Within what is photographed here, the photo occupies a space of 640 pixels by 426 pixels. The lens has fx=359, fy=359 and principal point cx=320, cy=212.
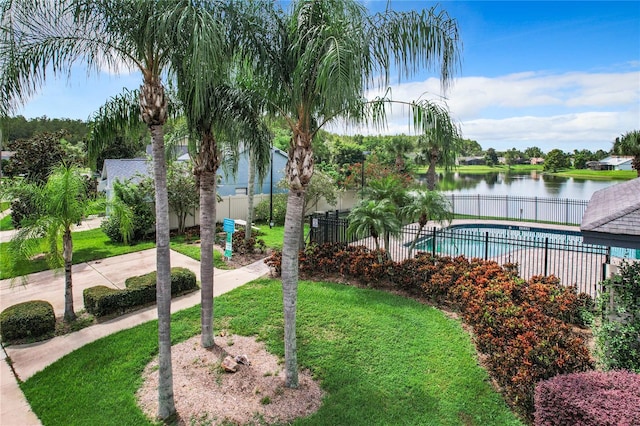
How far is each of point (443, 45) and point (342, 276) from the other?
7.04 m

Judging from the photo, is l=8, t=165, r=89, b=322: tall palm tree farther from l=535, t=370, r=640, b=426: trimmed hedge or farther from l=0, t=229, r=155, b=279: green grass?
l=535, t=370, r=640, b=426: trimmed hedge

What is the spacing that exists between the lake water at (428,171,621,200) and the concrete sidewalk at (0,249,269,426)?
43.4 feet

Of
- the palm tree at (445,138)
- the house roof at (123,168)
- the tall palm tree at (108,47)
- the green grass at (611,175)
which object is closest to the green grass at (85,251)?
the house roof at (123,168)

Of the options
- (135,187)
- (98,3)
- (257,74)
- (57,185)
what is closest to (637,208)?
(257,74)

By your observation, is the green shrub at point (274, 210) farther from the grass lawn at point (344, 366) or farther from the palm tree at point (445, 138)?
the palm tree at point (445, 138)

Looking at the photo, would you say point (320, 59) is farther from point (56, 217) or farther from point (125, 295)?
point (125, 295)

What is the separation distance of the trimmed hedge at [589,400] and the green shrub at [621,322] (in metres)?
0.74

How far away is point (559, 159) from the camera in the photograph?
1989 inches

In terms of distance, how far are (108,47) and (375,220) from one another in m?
7.04

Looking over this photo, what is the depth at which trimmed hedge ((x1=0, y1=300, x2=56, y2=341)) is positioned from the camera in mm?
7020

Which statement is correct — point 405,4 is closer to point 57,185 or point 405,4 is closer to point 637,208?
point 637,208

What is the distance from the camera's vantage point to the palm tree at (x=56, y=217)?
7.42m

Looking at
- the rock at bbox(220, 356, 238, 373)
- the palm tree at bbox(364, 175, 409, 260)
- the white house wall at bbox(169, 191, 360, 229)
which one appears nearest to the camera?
the rock at bbox(220, 356, 238, 373)

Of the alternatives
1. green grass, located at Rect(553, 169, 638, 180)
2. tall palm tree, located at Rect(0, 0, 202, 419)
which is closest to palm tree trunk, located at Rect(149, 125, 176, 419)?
tall palm tree, located at Rect(0, 0, 202, 419)
